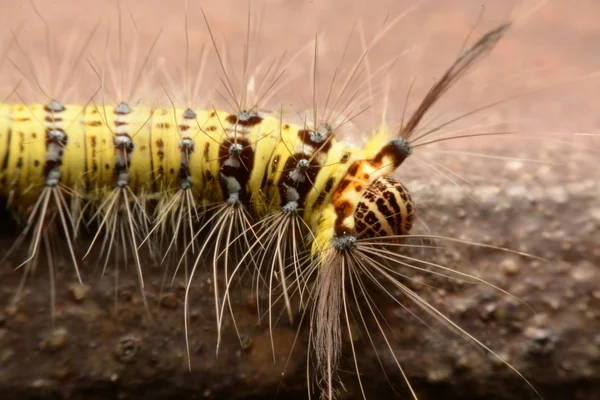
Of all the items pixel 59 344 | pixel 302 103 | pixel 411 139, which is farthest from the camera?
pixel 302 103

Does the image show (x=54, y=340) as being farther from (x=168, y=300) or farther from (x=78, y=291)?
(x=168, y=300)

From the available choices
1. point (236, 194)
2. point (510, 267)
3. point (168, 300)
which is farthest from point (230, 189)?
point (510, 267)

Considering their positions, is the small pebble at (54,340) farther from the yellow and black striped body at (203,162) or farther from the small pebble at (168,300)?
the yellow and black striped body at (203,162)

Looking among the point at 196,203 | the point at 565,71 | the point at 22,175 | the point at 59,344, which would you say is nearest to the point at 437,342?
the point at 196,203

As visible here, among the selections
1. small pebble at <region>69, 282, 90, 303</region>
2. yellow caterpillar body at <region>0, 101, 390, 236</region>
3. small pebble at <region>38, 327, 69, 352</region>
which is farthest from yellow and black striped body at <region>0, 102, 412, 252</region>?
small pebble at <region>38, 327, 69, 352</region>

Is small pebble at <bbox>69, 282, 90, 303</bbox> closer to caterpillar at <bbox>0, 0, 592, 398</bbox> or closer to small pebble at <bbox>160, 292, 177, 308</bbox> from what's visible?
caterpillar at <bbox>0, 0, 592, 398</bbox>

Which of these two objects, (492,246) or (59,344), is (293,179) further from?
(59,344)

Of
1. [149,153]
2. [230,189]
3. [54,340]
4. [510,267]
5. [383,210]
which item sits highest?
[149,153]
